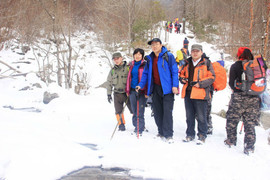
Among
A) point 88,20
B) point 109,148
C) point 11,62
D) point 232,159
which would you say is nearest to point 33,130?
point 109,148

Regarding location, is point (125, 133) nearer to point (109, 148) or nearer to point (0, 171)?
point (109, 148)

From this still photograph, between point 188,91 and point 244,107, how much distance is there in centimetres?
95

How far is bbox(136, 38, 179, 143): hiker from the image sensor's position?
335cm

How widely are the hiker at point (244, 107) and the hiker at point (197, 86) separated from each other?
1.32ft

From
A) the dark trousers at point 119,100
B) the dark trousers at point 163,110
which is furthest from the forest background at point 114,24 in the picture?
the dark trousers at point 119,100

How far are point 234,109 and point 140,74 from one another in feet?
5.97

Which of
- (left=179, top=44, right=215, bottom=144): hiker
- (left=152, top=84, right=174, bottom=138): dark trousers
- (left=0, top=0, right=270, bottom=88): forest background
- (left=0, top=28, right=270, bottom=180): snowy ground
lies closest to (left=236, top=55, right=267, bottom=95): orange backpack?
(left=179, top=44, right=215, bottom=144): hiker

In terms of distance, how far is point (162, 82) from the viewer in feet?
11.0

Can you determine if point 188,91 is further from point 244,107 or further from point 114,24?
point 114,24

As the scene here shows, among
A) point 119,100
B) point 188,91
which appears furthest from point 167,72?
point 119,100

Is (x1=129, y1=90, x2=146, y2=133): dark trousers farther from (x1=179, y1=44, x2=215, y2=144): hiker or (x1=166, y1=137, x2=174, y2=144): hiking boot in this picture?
(x1=179, y1=44, x2=215, y2=144): hiker

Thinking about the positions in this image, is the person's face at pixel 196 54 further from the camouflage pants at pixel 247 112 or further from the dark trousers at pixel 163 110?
the camouflage pants at pixel 247 112

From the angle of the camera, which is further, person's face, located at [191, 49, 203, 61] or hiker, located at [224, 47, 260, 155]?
person's face, located at [191, 49, 203, 61]

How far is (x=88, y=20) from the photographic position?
24.6 meters
